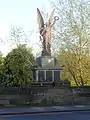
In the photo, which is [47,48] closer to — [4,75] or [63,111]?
[4,75]

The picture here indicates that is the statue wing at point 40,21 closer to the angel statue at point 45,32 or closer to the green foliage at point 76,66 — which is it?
the angel statue at point 45,32

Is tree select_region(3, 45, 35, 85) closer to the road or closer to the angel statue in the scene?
the angel statue

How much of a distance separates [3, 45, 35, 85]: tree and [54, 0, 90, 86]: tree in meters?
2.27

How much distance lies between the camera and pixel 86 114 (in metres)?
2.34

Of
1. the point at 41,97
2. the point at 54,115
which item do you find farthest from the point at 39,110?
the point at 41,97

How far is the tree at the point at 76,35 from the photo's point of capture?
66.9 feet

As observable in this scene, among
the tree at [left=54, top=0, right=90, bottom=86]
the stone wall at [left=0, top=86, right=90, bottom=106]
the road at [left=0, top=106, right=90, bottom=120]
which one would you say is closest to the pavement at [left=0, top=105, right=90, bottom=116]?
the road at [left=0, top=106, right=90, bottom=120]

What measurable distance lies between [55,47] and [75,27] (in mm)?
1877

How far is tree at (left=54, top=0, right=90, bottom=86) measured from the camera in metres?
Result: 20.4

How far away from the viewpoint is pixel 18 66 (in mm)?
21156

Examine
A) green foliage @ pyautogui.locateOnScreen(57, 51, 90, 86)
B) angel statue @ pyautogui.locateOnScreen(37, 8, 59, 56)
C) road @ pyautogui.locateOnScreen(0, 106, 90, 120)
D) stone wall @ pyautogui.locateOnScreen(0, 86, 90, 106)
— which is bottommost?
road @ pyautogui.locateOnScreen(0, 106, 90, 120)

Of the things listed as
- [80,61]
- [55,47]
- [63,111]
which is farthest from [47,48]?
[63,111]

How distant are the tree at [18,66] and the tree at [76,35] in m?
2.27

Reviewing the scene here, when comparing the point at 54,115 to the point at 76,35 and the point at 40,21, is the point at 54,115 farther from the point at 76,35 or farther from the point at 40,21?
the point at 40,21
